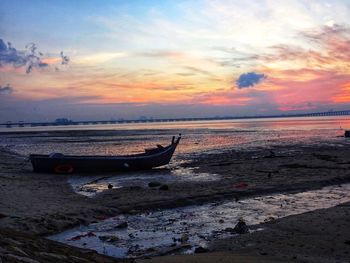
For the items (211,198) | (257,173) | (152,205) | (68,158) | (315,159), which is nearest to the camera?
(152,205)

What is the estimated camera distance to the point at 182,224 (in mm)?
11422

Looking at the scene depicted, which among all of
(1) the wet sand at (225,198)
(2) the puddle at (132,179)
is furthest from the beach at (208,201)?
(2) the puddle at (132,179)

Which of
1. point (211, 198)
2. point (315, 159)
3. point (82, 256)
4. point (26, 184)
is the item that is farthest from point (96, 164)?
point (82, 256)

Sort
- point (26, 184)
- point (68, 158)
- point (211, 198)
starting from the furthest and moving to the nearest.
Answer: point (68, 158), point (26, 184), point (211, 198)

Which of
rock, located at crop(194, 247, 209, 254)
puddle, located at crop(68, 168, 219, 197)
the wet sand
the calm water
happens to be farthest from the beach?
the calm water

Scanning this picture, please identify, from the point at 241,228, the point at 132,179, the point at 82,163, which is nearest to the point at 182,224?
the point at 241,228

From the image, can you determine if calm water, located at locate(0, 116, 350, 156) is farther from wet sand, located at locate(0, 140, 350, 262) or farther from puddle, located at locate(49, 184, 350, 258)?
puddle, located at locate(49, 184, 350, 258)

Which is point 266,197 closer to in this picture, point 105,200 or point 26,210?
point 105,200

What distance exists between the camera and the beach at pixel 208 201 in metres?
7.66

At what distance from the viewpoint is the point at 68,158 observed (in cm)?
2520

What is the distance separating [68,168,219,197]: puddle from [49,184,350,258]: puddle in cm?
561

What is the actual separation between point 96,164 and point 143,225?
14452 mm

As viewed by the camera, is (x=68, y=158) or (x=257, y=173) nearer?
(x=257, y=173)

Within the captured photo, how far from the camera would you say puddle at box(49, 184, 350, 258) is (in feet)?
30.9
